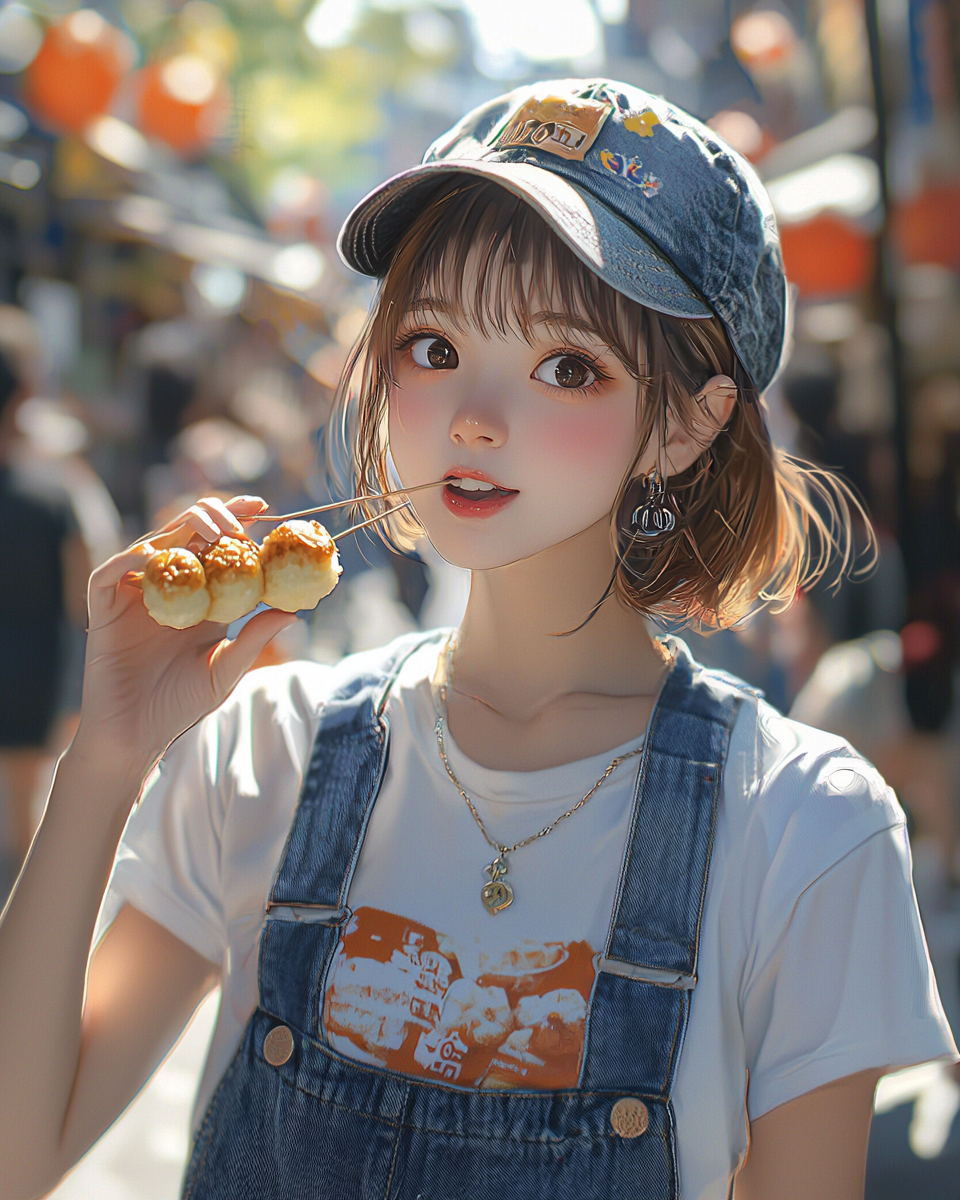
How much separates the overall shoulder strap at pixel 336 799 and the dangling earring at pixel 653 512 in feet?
1.28

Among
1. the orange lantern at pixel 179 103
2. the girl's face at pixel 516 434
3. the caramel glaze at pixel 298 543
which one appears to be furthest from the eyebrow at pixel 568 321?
the orange lantern at pixel 179 103

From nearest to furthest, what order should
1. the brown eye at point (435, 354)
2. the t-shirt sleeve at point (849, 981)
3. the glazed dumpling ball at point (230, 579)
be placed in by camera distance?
the t-shirt sleeve at point (849, 981)
the glazed dumpling ball at point (230, 579)
the brown eye at point (435, 354)

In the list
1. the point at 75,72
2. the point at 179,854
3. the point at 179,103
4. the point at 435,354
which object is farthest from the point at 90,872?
the point at 179,103

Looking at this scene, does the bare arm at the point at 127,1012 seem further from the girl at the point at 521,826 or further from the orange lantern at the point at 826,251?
the orange lantern at the point at 826,251

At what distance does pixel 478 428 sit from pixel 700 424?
326mm

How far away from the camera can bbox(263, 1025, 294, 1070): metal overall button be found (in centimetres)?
122

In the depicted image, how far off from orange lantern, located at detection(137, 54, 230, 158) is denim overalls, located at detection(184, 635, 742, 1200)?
6437 mm

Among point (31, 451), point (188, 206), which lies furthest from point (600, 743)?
point (188, 206)

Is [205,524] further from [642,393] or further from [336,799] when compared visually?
[642,393]

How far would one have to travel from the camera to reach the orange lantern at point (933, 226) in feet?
16.9

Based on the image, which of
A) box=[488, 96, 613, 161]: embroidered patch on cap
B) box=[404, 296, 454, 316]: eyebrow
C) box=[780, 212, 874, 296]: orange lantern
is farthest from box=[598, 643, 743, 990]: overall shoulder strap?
box=[780, 212, 874, 296]: orange lantern

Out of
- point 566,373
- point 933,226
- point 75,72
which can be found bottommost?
point 566,373

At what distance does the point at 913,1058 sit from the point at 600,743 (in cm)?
47

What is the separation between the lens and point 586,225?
3.88 feet
